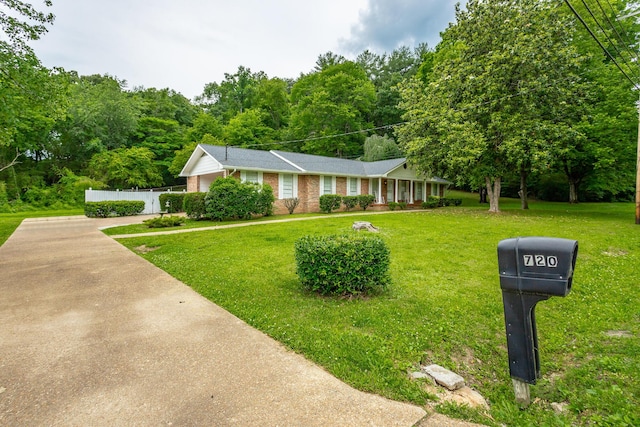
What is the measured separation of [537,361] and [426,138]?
15314mm

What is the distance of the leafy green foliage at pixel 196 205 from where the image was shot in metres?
14.1

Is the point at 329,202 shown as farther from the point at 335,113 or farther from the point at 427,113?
the point at 335,113

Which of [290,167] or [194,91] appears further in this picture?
[194,91]

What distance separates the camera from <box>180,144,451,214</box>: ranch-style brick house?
56.9 ft

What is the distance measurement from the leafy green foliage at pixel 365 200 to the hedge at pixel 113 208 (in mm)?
13635

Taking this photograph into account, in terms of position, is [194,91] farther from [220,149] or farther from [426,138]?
[426,138]

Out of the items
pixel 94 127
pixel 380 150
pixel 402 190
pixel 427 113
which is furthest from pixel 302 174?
pixel 94 127

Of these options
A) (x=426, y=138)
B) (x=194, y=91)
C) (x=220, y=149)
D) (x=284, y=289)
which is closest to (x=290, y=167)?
(x=220, y=149)

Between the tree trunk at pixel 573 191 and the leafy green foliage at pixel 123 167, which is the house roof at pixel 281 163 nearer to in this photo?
the leafy green foliage at pixel 123 167

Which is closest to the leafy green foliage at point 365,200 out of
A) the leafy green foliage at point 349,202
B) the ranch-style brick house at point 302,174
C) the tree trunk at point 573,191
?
the leafy green foliage at point 349,202

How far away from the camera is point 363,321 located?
363 cm

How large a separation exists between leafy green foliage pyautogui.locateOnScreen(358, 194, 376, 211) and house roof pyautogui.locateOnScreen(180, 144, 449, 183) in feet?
Result: 5.17

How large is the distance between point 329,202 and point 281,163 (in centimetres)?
382

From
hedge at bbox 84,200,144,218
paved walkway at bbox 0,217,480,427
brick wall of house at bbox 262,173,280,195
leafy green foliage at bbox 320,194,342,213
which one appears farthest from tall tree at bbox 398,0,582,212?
hedge at bbox 84,200,144,218
